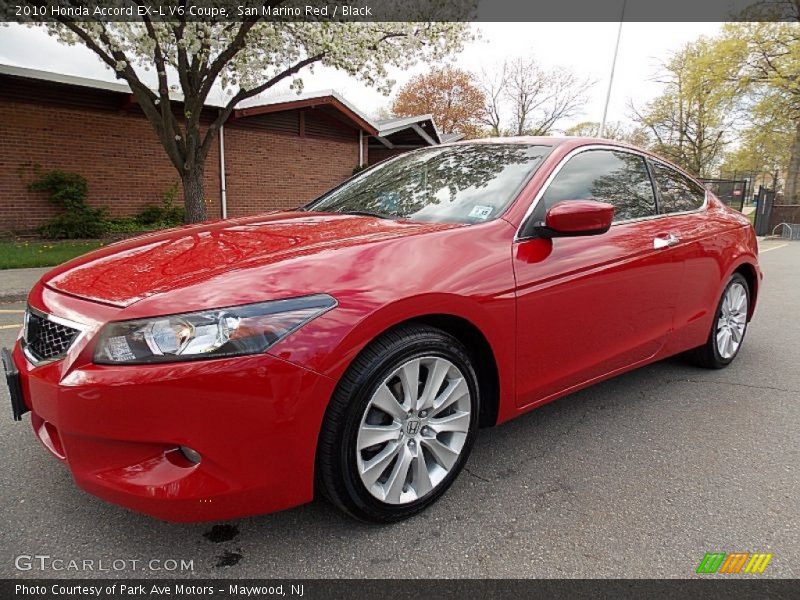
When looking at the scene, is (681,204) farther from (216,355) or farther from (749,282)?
(216,355)

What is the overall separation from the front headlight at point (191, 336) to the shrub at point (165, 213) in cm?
1189

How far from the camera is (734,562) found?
199 cm

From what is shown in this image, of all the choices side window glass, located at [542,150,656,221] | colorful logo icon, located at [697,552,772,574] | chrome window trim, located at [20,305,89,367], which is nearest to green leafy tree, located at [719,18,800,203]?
side window glass, located at [542,150,656,221]

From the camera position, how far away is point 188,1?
31.3ft

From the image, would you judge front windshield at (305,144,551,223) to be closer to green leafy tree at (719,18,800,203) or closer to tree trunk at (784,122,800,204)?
green leafy tree at (719,18,800,203)

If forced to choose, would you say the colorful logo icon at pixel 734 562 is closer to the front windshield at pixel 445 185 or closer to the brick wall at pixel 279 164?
the front windshield at pixel 445 185

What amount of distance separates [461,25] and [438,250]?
12.4 m

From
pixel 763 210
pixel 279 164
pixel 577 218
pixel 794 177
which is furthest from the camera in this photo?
pixel 794 177

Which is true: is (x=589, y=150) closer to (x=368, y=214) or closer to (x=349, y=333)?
(x=368, y=214)

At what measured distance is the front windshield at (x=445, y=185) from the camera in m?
2.64

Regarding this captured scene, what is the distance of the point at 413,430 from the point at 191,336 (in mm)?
910

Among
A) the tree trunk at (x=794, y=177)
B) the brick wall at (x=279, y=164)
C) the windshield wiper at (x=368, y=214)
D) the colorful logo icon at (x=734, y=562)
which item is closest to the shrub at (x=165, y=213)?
the brick wall at (x=279, y=164)

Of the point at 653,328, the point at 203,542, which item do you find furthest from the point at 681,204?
the point at 203,542

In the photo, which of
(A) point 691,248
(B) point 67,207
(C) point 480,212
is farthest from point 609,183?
(B) point 67,207
